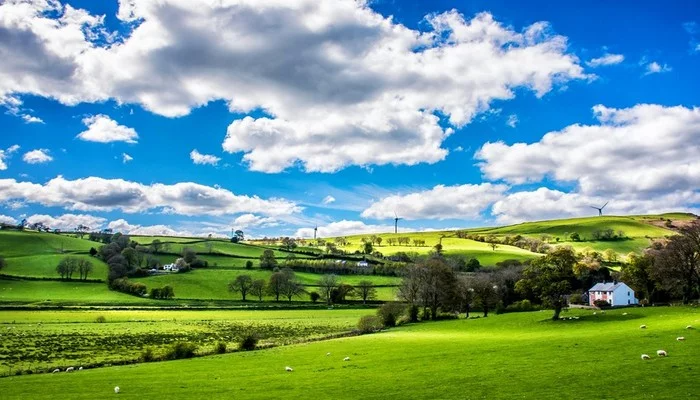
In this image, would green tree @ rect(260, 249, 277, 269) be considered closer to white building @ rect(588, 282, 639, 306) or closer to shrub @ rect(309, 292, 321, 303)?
shrub @ rect(309, 292, 321, 303)

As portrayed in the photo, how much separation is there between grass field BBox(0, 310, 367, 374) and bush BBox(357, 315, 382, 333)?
4.06 metres

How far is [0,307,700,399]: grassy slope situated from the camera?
2473cm

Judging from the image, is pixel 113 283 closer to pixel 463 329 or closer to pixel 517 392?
pixel 463 329

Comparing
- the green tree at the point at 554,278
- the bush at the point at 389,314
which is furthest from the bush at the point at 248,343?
the green tree at the point at 554,278

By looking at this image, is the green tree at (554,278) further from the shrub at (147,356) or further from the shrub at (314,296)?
the shrub at (314,296)

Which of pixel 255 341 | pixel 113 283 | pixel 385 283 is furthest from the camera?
pixel 385 283

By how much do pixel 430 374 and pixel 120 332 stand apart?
61604 mm

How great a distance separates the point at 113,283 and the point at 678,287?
151m

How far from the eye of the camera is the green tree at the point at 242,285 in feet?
505

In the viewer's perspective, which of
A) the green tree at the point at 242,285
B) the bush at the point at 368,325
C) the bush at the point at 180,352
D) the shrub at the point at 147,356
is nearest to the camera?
the shrub at the point at 147,356

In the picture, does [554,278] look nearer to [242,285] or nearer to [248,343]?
[248,343]

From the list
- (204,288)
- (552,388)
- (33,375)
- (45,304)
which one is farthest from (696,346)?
(204,288)

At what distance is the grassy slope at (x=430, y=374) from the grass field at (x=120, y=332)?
12.6 metres

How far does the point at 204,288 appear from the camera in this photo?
15988cm
